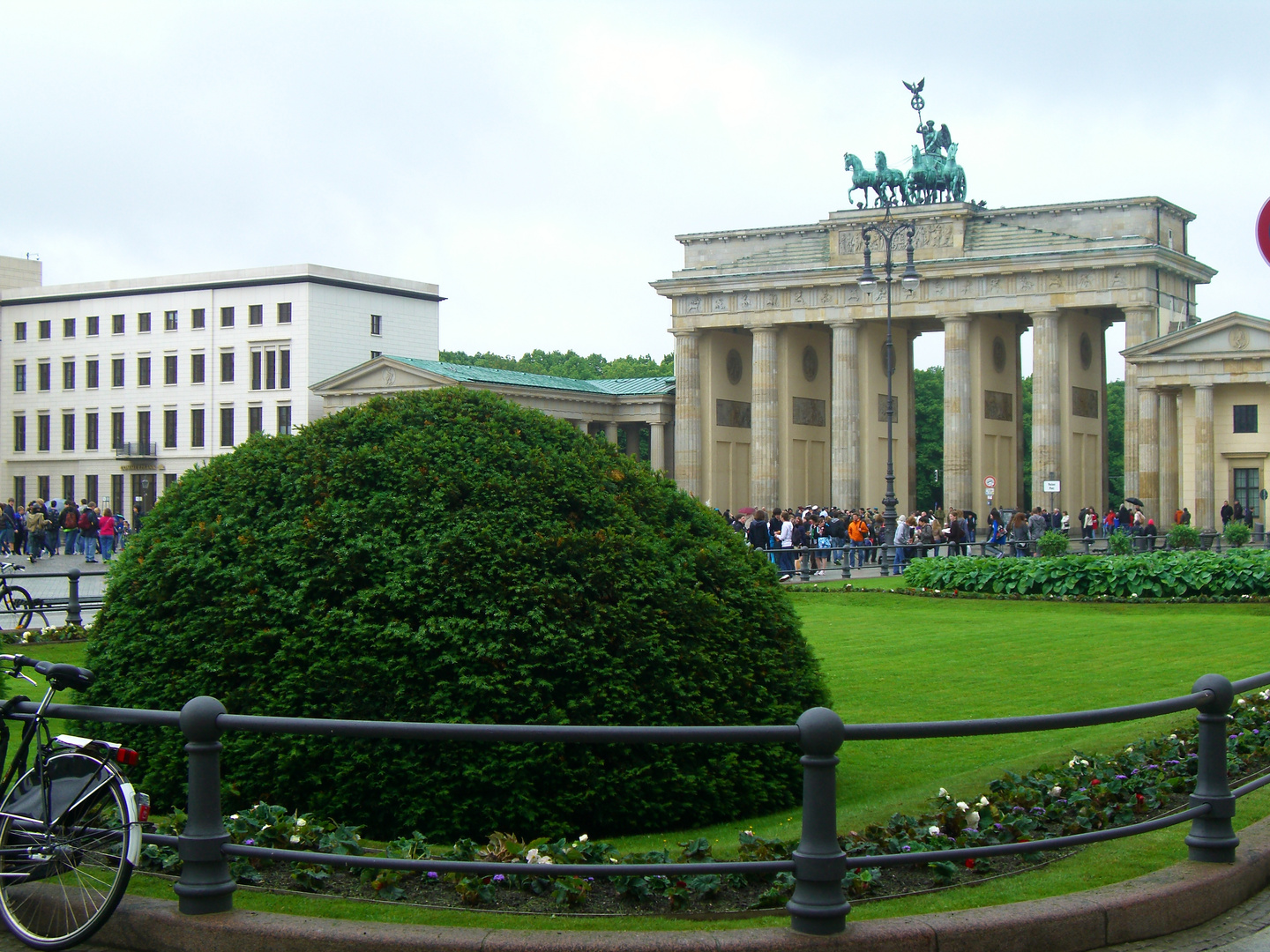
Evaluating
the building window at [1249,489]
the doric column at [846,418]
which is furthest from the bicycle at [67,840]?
the doric column at [846,418]

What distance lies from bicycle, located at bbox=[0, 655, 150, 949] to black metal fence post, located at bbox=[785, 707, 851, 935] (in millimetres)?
2815

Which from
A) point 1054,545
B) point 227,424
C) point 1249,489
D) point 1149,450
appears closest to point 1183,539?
point 1054,545

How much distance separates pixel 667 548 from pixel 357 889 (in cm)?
285

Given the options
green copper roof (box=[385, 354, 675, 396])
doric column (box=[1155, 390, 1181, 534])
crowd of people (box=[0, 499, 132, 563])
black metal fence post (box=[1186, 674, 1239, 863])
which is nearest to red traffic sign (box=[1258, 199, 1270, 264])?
black metal fence post (box=[1186, 674, 1239, 863])

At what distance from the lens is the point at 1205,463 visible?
56.4 m

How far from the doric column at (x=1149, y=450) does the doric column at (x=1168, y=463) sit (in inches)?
6.5

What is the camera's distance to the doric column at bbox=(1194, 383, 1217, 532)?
56250 mm

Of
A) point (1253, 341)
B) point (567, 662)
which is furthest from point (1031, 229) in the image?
point (567, 662)

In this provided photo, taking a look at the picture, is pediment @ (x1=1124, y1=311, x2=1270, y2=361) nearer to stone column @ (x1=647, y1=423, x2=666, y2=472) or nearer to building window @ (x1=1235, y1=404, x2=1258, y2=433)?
building window @ (x1=1235, y1=404, x2=1258, y2=433)

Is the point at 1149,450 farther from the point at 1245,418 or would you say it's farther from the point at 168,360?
the point at 168,360

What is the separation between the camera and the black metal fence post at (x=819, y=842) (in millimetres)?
5781

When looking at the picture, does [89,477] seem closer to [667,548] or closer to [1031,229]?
[1031,229]

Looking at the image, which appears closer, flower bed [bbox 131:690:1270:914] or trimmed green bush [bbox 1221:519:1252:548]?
flower bed [bbox 131:690:1270:914]

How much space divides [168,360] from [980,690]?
85.8 metres
